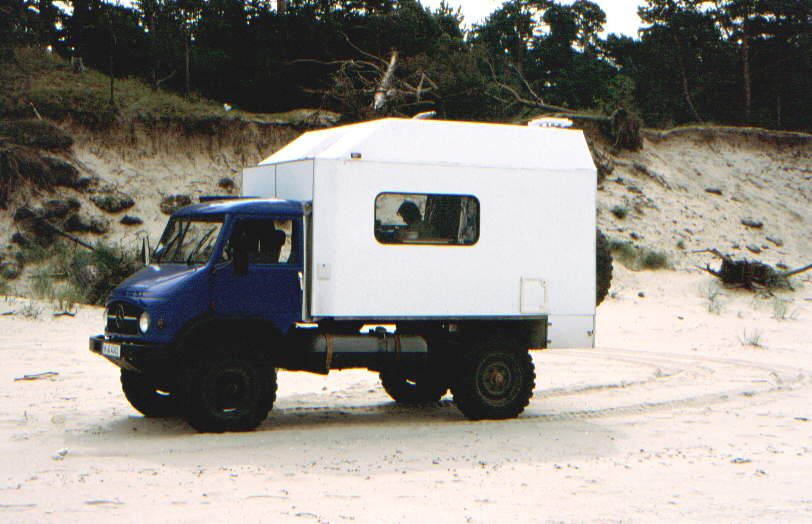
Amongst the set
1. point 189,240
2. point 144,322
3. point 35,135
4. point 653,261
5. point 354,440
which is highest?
point 35,135

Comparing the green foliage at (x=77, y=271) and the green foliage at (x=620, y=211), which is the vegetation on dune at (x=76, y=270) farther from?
the green foliage at (x=620, y=211)

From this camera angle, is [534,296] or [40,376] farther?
[40,376]

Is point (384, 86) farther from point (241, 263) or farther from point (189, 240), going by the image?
point (241, 263)

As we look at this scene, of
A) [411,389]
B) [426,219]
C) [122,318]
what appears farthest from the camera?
[411,389]

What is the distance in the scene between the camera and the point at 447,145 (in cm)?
1080

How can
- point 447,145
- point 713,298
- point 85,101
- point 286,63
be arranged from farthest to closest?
point 286,63 < point 85,101 < point 713,298 < point 447,145

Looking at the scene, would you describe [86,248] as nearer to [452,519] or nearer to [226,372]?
[226,372]

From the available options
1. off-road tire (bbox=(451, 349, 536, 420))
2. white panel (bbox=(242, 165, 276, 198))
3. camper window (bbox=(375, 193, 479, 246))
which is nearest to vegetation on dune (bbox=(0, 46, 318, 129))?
white panel (bbox=(242, 165, 276, 198))

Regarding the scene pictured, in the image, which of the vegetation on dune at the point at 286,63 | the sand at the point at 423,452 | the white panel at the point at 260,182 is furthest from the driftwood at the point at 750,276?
the white panel at the point at 260,182

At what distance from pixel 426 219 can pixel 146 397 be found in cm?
359

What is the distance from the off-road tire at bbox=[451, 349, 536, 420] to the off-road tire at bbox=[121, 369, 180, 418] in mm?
3093

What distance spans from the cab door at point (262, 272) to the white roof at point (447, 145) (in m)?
0.87

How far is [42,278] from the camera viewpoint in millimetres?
23938

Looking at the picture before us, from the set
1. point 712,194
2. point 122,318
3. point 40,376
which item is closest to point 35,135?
point 40,376
